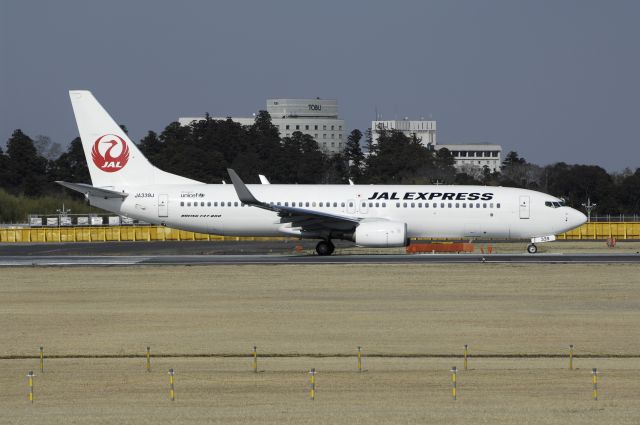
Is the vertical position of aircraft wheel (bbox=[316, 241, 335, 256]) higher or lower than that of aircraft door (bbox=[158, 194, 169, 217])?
lower

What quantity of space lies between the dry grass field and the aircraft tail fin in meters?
9.38

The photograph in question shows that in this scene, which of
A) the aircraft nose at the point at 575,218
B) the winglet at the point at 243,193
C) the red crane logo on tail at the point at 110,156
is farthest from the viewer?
the red crane logo on tail at the point at 110,156

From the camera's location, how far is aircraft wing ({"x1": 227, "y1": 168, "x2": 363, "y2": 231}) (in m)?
45.2

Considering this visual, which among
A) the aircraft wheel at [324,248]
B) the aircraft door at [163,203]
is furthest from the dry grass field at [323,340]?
the aircraft door at [163,203]

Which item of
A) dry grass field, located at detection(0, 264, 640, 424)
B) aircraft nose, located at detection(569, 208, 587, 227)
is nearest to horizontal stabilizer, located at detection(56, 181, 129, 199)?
dry grass field, located at detection(0, 264, 640, 424)

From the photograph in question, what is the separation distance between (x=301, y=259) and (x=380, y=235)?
365 cm

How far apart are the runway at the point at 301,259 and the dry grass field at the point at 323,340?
2878 mm

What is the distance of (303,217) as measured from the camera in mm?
46656

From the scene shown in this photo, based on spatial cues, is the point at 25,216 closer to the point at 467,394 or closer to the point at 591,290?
the point at 591,290

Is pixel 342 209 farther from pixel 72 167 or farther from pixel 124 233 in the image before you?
pixel 72 167

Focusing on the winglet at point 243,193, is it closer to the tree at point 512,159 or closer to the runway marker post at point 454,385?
the runway marker post at point 454,385

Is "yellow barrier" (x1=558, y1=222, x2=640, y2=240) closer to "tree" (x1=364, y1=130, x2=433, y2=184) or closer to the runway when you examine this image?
the runway

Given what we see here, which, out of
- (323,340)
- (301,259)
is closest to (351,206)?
(301,259)

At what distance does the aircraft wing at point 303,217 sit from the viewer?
45.2 m
